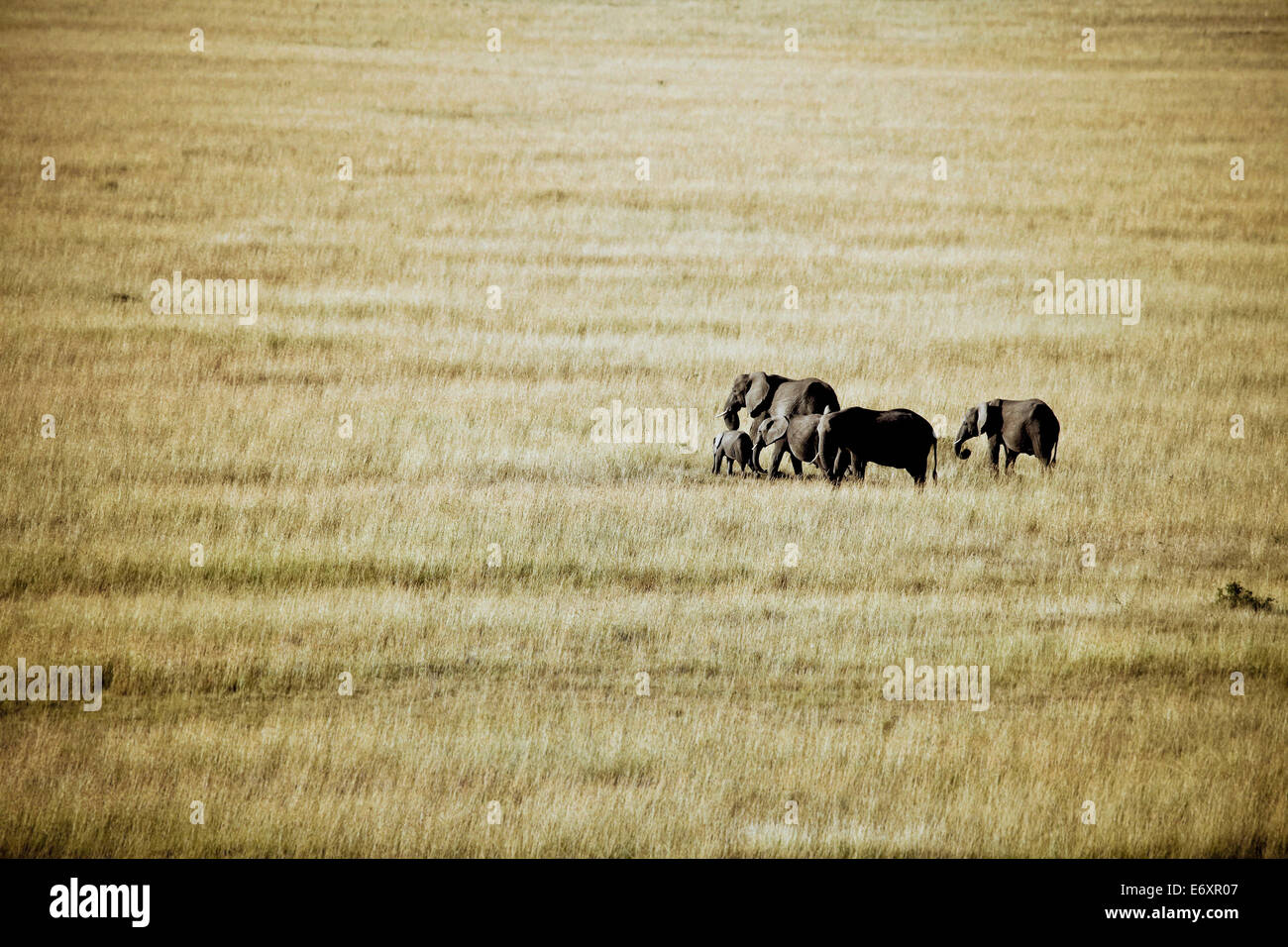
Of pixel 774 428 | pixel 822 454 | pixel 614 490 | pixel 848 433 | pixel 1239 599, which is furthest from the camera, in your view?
pixel 774 428

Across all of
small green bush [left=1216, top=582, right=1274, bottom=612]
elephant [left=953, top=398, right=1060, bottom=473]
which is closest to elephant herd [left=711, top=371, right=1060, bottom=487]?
elephant [left=953, top=398, right=1060, bottom=473]

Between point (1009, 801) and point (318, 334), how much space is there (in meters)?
15.4

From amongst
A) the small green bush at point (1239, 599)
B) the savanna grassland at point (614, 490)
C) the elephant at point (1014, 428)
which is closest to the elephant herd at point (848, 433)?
the elephant at point (1014, 428)

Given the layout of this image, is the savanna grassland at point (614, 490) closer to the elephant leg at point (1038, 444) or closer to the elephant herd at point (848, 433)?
the elephant leg at point (1038, 444)

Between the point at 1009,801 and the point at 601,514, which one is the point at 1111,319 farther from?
the point at 1009,801

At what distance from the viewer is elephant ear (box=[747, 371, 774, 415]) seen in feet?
50.5

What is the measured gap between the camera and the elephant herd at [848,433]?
1400cm

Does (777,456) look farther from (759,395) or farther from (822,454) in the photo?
(759,395)

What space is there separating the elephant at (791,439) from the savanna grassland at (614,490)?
0.72 m

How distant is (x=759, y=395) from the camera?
1543 centimetres

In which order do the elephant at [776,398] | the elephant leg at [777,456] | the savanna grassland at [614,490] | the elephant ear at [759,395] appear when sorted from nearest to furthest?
the savanna grassland at [614,490] < the elephant leg at [777,456] < the elephant at [776,398] < the elephant ear at [759,395]

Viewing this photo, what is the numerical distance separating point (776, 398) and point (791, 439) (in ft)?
3.11

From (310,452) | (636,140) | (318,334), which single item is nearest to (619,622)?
(310,452)

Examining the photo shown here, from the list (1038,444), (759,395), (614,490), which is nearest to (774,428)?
(759,395)
